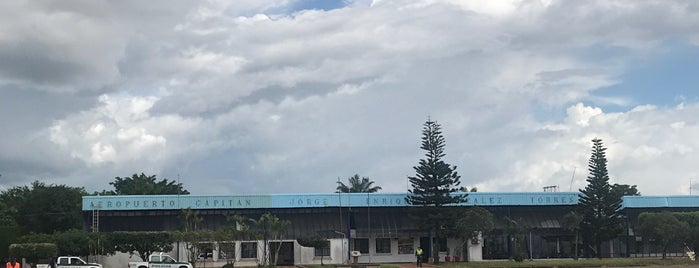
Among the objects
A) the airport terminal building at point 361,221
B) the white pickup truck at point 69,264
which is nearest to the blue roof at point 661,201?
the airport terminal building at point 361,221

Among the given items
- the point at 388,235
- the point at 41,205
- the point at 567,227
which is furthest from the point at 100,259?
the point at 567,227

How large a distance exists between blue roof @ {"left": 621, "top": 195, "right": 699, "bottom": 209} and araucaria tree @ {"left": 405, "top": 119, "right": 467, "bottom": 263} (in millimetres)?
13469

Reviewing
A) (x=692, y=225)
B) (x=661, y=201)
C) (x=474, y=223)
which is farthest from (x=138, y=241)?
(x=661, y=201)

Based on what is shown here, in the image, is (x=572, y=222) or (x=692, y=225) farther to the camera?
(x=572, y=222)

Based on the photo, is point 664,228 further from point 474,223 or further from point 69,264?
point 69,264

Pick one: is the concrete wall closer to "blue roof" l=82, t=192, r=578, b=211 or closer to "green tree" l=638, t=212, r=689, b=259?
"blue roof" l=82, t=192, r=578, b=211

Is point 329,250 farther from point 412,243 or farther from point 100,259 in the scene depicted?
point 100,259

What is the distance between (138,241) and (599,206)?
32.2 metres

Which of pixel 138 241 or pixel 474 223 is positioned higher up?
pixel 474 223

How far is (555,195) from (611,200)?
4632 millimetres

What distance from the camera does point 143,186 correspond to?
262 ft

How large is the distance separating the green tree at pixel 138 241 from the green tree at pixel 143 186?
93.0ft

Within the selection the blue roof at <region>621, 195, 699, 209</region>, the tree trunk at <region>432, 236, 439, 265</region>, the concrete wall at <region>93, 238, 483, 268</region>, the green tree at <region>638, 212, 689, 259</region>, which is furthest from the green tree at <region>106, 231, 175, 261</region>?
the blue roof at <region>621, 195, 699, 209</region>

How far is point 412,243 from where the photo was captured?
199 feet
